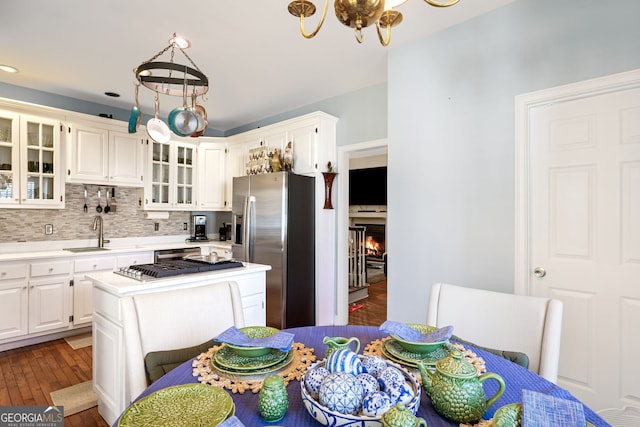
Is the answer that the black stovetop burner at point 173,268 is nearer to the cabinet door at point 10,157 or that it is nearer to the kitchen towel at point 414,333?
the kitchen towel at point 414,333

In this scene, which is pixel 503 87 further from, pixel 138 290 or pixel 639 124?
pixel 138 290

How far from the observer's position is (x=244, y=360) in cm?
103

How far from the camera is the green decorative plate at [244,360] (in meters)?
0.99

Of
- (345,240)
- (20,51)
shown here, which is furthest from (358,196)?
(20,51)

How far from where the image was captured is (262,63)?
9.75ft

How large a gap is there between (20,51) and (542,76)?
157 inches

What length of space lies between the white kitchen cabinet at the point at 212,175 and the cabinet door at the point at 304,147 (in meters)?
1.41

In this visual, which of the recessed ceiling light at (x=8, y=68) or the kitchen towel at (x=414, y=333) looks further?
the recessed ceiling light at (x=8, y=68)

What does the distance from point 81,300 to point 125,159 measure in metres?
1.67

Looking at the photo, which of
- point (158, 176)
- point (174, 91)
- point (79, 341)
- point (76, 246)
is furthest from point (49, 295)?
point (174, 91)

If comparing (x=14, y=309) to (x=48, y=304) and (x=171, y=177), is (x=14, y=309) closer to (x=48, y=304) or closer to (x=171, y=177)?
(x=48, y=304)

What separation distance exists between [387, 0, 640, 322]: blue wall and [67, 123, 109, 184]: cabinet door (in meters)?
3.28

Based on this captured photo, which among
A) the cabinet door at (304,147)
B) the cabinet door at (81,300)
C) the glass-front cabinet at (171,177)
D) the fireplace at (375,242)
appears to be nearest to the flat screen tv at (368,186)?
the fireplace at (375,242)

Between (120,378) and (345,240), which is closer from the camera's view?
(120,378)
